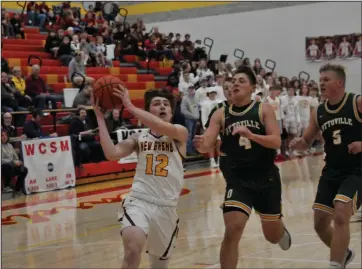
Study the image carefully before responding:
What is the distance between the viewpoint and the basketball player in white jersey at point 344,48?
26.0m

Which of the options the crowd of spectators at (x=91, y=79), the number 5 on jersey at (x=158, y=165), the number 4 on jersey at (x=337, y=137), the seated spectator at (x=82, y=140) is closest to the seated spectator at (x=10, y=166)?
the crowd of spectators at (x=91, y=79)

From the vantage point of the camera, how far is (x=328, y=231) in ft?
19.4

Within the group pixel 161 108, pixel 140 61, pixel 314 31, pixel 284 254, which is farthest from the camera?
pixel 314 31

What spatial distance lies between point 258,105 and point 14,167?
709 centimetres

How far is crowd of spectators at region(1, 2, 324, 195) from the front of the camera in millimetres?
13516

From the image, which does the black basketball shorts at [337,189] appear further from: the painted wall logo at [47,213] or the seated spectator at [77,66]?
the seated spectator at [77,66]

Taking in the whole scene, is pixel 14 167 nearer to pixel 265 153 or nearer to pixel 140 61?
pixel 265 153

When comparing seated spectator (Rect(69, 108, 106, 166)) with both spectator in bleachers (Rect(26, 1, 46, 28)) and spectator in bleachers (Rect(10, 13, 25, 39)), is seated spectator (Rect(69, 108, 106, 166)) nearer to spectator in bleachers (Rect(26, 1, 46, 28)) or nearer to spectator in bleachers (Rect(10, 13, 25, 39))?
spectator in bleachers (Rect(10, 13, 25, 39))

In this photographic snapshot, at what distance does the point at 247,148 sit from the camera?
5512mm

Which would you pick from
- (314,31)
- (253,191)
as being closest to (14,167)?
(253,191)

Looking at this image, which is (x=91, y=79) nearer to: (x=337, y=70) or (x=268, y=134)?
(x=337, y=70)

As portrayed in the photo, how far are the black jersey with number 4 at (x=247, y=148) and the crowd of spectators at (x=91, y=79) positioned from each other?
3.57m

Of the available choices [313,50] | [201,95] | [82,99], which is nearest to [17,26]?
A: [82,99]

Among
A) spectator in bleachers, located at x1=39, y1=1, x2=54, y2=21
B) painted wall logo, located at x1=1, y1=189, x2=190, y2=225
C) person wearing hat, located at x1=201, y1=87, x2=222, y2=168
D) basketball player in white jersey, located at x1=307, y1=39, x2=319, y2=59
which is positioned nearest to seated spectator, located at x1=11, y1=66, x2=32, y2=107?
painted wall logo, located at x1=1, y1=189, x2=190, y2=225
